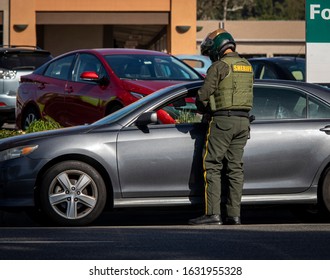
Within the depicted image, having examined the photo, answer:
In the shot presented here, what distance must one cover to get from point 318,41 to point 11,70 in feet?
29.6

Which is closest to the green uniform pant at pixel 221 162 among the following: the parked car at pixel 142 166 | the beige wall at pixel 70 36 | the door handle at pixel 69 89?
the parked car at pixel 142 166

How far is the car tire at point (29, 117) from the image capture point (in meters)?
17.6

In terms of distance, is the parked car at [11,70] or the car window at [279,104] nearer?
the car window at [279,104]

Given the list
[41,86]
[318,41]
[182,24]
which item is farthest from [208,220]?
[182,24]

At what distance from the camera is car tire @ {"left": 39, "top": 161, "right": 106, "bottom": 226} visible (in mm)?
10844

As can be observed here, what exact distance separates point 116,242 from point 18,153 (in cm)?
210

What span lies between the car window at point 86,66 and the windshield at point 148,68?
0.53ft

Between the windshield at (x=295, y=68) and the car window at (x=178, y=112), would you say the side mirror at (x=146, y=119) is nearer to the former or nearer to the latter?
the car window at (x=178, y=112)

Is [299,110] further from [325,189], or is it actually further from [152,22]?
[152,22]

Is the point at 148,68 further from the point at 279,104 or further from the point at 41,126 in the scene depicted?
the point at 279,104

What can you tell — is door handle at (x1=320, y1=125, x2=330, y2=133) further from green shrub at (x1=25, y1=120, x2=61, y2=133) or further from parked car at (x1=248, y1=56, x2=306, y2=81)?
parked car at (x1=248, y1=56, x2=306, y2=81)

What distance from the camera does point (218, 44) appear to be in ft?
36.3

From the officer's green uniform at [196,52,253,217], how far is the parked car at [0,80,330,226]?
23 centimetres

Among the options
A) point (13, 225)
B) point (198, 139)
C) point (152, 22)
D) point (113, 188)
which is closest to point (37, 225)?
point (13, 225)
